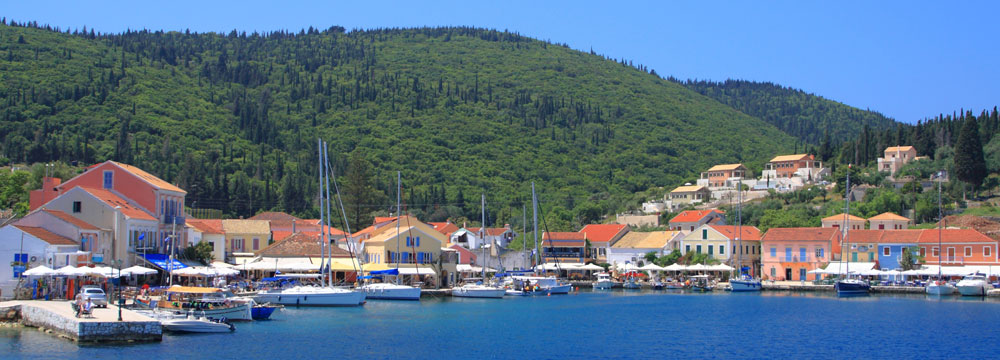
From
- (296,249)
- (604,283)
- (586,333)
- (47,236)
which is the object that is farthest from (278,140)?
(586,333)

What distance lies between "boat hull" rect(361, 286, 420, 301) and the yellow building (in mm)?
6570

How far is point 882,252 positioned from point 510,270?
105 ft

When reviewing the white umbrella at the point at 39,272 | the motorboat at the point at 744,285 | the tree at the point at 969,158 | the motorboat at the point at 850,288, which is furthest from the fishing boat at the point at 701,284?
the white umbrella at the point at 39,272

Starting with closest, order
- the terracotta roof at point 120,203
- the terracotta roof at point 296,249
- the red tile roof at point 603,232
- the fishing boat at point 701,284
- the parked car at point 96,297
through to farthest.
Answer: the parked car at point 96,297 → the terracotta roof at point 120,203 → the terracotta roof at point 296,249 → the fishing boat at point 701,284 → the red tile roof at point 603,232

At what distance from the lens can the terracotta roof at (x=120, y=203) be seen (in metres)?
51.1

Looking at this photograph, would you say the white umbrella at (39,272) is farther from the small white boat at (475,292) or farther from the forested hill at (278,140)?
the forested hill at (278,140)

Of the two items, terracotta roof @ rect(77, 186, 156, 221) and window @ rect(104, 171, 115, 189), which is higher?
window @ rect(104, 171, 115, 189)

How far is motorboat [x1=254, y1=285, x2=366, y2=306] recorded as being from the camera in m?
53.7

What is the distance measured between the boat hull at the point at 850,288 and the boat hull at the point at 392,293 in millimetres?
31876

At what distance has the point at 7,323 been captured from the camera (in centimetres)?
3822

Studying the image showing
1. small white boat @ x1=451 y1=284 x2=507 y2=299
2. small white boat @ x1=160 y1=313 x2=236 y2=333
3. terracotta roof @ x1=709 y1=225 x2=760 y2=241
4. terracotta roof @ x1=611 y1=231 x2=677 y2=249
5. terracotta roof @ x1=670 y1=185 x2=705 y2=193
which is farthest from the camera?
terracotta roof @ x1=670 y1=185 x2=705 y2=193

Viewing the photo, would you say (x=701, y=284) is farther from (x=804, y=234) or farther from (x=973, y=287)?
(x=973, y=287)

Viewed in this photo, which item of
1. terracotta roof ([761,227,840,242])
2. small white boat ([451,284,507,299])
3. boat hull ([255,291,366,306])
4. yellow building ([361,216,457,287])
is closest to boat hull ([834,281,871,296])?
terracotta roof ([761,227,840,242])

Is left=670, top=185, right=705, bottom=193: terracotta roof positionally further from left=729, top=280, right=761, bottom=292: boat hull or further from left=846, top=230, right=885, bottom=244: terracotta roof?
left=729, top=280, right=761, bottom=292: boat hull
